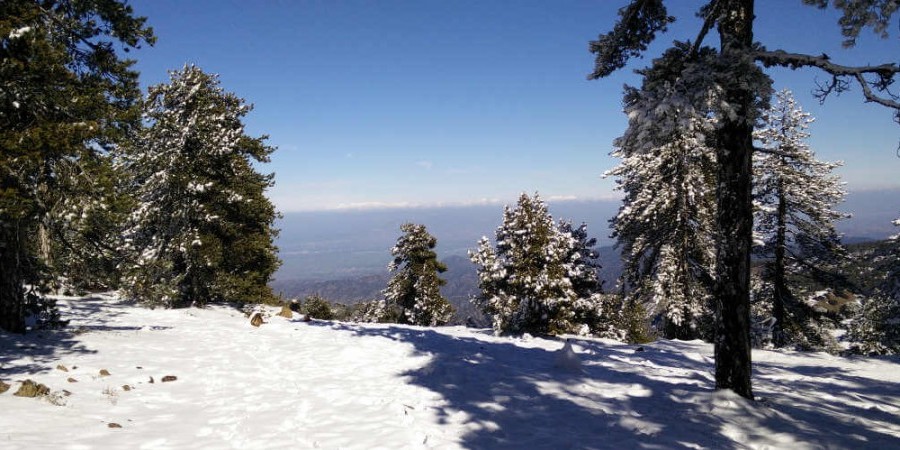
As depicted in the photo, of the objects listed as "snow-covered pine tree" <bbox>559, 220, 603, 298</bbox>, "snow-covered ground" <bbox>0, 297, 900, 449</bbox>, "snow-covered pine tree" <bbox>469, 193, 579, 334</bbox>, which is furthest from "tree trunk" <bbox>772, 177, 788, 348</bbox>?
"snow-covered pine tree" <bbox>469, 193, 579, 334</bbox>

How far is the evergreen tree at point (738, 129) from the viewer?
261 inches

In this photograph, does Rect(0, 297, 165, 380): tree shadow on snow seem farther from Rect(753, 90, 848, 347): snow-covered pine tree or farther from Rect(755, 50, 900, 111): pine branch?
Rect(753, 90, 848, 347): snow-covered pine tree

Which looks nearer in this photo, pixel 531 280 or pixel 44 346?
pixel 44 346

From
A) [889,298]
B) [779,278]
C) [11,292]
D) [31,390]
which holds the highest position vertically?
[779,278]

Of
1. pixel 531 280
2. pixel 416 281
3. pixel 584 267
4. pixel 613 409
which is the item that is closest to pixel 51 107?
pixel 613 409

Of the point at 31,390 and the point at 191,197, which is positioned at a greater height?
the point at 191,197

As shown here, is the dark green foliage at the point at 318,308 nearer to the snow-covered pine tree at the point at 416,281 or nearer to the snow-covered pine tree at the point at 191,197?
the snow-covered pine tree at the point at 416,281

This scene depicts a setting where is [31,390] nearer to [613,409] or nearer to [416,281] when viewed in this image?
[613,409]

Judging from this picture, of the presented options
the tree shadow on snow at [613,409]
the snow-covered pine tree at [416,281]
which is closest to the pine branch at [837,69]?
the tree shadow on snow at [613,409]

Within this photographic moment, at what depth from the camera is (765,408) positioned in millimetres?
7250

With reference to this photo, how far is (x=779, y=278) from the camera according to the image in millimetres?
20703

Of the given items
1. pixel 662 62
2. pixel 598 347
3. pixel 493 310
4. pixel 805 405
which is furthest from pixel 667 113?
pixel 493 310

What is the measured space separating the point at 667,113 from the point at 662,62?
1.45 metres

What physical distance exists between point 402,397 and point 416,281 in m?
28.1
